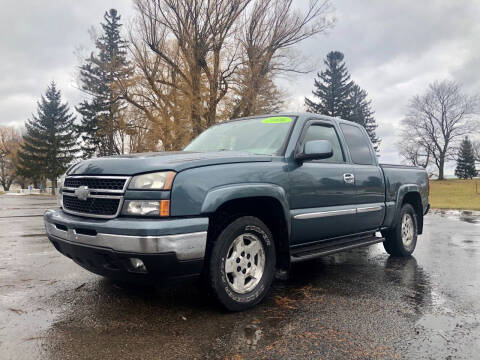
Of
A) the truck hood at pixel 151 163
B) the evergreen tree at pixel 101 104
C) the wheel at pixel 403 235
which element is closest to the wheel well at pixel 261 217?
the truck hood at pixel 151 163

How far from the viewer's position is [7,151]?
2434 inches

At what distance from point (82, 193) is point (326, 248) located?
2568 mm

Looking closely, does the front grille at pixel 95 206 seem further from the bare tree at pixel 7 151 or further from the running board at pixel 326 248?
the bare tree at pixel 7 151

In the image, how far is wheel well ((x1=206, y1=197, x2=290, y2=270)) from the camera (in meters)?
3.35

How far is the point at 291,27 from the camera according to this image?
21891 millimetres


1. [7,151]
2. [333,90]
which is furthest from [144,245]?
[7,151]

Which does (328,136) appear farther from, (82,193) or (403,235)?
(82,193)

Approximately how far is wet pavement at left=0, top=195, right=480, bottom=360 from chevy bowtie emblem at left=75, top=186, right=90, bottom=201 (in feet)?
3.26

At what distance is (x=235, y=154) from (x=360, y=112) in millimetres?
55228

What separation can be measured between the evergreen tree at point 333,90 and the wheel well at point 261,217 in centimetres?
4611

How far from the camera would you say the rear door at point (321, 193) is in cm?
394

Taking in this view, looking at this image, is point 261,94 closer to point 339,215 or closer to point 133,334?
point 339,215

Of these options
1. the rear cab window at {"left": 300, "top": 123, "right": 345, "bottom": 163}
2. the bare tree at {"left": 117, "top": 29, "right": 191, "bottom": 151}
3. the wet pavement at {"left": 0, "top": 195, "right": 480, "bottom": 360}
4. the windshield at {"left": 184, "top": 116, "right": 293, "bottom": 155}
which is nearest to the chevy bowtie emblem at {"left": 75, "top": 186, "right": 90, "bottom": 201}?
the wet pavement at {"left": 0, "top": 195, "right": 480, "bottom": 360}

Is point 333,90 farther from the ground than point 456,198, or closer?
farther from the ground
